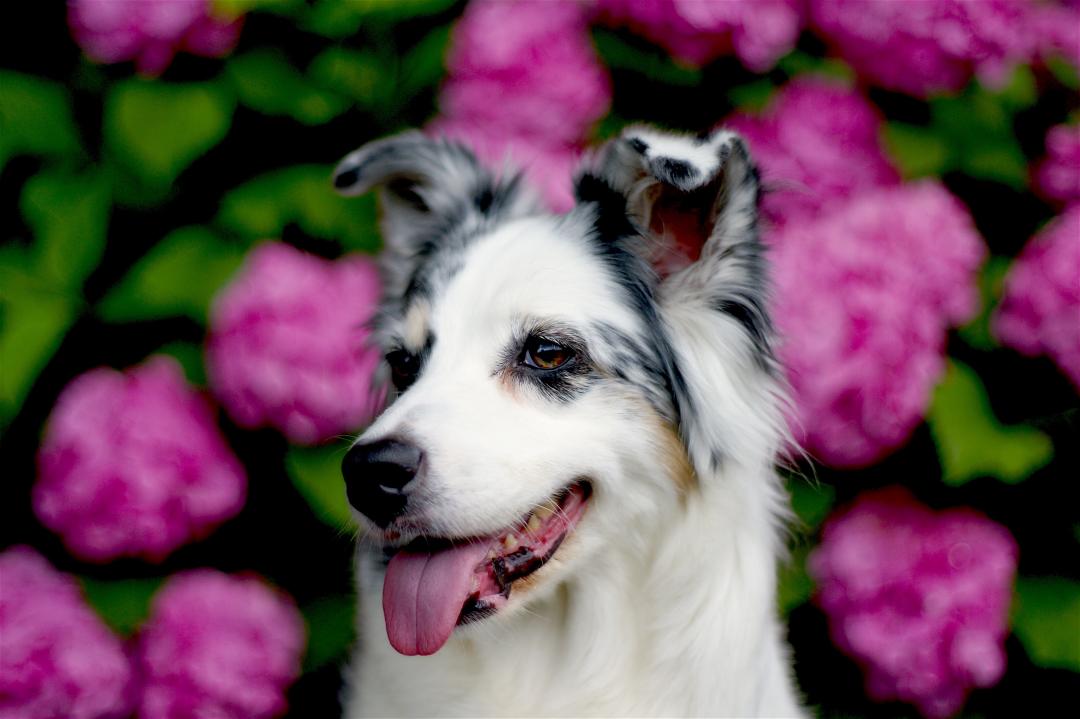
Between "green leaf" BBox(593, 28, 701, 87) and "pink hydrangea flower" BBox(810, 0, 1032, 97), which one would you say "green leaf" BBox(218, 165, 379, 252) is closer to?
"green leaf" BBox(593, 28, 701, 87)

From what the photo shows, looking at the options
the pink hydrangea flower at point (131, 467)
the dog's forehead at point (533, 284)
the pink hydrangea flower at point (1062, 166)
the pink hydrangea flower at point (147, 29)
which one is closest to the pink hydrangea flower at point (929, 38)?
the pink hydrangea flower at point (1062, 166)

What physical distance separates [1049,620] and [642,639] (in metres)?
1.38

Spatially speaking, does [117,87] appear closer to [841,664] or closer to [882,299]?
[882,299]

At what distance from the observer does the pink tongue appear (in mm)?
1757

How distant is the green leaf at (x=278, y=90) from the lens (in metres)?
2.68

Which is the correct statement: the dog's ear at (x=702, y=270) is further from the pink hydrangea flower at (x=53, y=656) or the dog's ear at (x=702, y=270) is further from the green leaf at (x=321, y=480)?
the pink hydrangea flower at (x=53, y=656)

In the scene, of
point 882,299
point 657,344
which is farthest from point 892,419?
point 657,344

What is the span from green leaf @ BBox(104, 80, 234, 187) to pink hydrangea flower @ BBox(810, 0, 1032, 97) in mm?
1740

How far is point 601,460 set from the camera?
73.3 inches

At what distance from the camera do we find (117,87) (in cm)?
257

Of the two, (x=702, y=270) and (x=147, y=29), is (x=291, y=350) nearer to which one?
(x=147, y=29)

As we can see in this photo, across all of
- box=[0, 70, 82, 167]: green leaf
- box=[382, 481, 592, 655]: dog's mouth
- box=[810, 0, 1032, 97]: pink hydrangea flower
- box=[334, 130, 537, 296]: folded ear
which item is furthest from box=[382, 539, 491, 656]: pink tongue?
box=[810, 0, 1032, 97]: pink hydrangea flower

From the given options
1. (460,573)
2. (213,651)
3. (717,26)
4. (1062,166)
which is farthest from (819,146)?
(213,651)

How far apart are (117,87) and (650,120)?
156 cm
